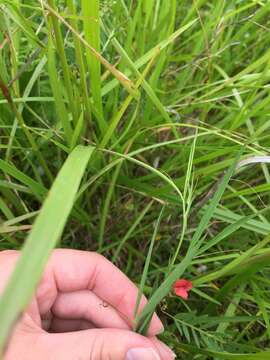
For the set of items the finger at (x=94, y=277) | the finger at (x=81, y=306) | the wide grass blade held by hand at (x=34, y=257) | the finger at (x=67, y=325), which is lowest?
the finger at (x=67, y=325)

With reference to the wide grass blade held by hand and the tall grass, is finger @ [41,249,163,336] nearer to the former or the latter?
the tall grass

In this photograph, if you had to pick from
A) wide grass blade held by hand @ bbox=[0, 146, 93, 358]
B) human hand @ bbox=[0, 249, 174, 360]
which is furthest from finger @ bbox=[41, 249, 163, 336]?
wide grass blade held by hand @ bbox=[0, 146, 93, 358]

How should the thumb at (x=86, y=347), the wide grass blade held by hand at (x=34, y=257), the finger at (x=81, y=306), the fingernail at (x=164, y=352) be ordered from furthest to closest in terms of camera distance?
the finger at (x=81, y=306)
the fingernail at (x=164, y=352)
the thumb at (x=86, y=347)
the wide grass blade held by hand at (x=34, y=257)

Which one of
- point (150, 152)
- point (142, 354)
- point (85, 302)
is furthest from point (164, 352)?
point (150, 152)

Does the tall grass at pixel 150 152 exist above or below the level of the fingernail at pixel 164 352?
above

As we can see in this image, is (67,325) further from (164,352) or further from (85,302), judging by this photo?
(164,352)

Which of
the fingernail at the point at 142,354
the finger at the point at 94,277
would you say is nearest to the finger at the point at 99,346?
the fingernail at the point at 142,354

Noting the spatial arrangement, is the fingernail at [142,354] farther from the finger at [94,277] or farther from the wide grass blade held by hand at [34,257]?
the wide grass blade held by hand at [34,257]
